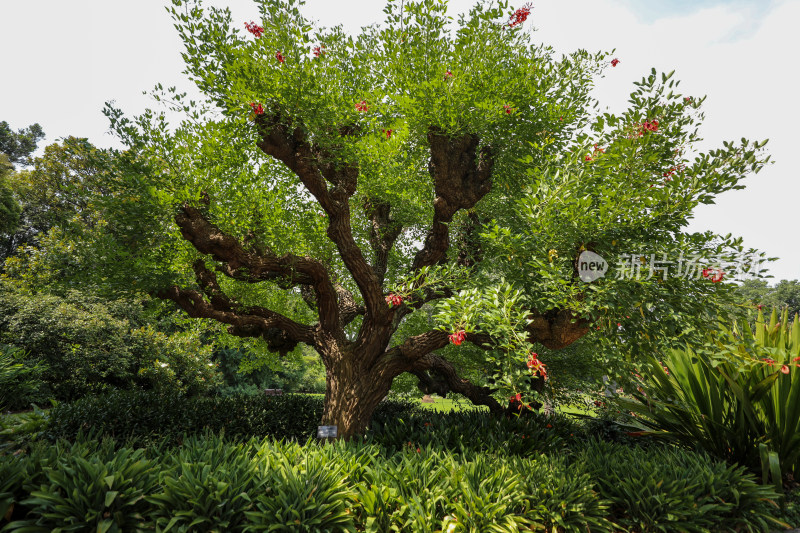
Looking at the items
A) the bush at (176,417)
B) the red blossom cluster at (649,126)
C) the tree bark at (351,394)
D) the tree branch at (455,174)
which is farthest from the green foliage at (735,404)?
the bush at (176,417)

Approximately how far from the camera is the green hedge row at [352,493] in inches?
119

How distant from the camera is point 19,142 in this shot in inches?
1330

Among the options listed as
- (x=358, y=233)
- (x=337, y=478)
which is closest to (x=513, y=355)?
(x=337, y=478)

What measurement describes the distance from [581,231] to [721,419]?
12.9ft

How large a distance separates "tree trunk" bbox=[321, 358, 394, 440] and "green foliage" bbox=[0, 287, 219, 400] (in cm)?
692

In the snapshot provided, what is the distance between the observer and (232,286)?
321 inches

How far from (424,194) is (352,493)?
17.5 ft

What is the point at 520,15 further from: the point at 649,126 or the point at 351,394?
the point at 351,394

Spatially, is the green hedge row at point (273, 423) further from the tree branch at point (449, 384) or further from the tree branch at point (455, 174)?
the tree branch at point (455, 174)

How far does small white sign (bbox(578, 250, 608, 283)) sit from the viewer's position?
4715 mm

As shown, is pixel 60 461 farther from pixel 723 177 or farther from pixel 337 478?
pixel 723 177

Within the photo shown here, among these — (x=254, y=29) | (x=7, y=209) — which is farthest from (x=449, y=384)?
(x=7, y=209)

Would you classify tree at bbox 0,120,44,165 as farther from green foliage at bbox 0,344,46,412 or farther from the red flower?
the red flower

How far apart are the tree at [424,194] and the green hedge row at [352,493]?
121 cm
